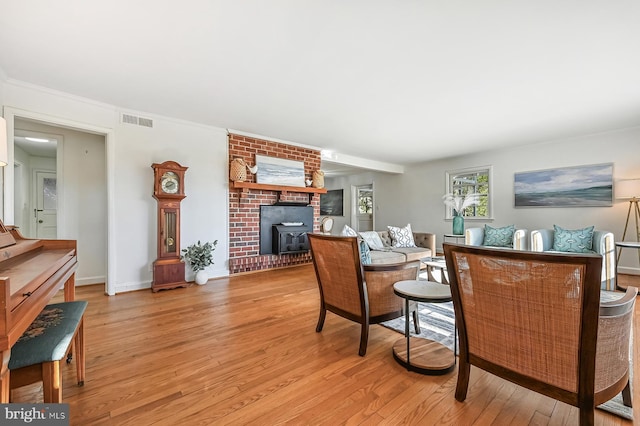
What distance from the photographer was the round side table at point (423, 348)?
5.62 ft

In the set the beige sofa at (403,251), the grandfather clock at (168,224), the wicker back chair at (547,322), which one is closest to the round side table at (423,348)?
the wicker back chair at (547,322)

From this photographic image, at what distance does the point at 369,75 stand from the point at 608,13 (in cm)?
163

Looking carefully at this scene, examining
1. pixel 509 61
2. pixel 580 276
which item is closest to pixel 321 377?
pixel 580 276

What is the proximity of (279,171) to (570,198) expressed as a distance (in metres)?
5.16

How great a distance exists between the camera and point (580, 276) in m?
1.04

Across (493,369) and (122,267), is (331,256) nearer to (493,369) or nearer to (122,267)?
(493,369)

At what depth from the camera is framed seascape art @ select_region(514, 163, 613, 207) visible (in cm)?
452

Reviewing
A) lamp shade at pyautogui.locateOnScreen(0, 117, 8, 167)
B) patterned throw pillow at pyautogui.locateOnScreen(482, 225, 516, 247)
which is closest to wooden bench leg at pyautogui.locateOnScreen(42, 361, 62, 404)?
lamp shade at pyautogui.locateOnScreen(0, 117, 8, 167)

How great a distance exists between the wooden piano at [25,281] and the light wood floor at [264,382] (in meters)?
0.64

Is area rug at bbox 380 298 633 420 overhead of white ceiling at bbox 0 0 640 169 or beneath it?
beneath

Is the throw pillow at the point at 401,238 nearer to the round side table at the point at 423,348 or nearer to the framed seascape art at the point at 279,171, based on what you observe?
the framed seascape art at the point at 279,171

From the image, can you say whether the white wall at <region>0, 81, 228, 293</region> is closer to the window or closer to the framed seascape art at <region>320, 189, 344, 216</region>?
the window

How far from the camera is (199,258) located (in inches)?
150

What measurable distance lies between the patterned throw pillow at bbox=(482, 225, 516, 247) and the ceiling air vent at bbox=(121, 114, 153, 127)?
554 centimetres
